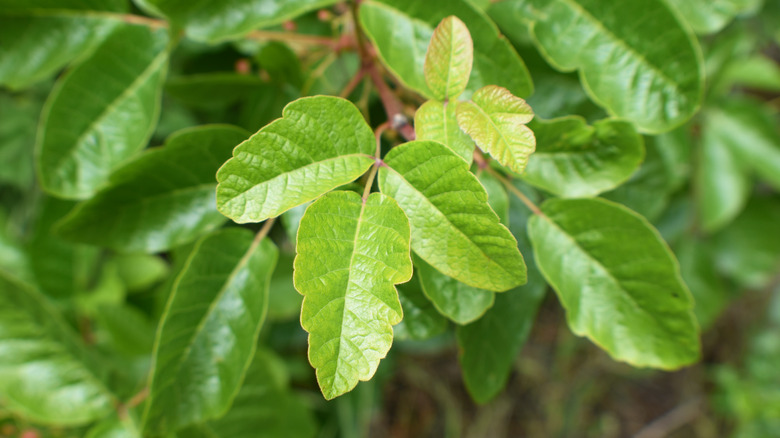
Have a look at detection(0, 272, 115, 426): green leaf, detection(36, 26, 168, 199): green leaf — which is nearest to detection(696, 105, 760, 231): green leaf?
detection(36, 26, 168, 199): green leaf

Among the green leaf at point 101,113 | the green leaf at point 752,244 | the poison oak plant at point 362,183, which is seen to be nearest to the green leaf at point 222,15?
the poison oak plant at point 362,183

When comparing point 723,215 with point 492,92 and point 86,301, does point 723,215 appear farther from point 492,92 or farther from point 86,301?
point 86,301

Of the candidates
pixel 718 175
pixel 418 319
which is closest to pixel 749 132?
pixel 718 175

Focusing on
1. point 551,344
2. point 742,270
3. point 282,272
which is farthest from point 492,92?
point 551,344

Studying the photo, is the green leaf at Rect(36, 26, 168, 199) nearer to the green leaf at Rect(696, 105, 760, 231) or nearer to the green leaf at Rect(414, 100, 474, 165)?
the green leaf at Rect(414, 100, 474, 165)

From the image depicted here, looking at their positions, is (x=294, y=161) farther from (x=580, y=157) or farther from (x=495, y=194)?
(x=580, y=157)
